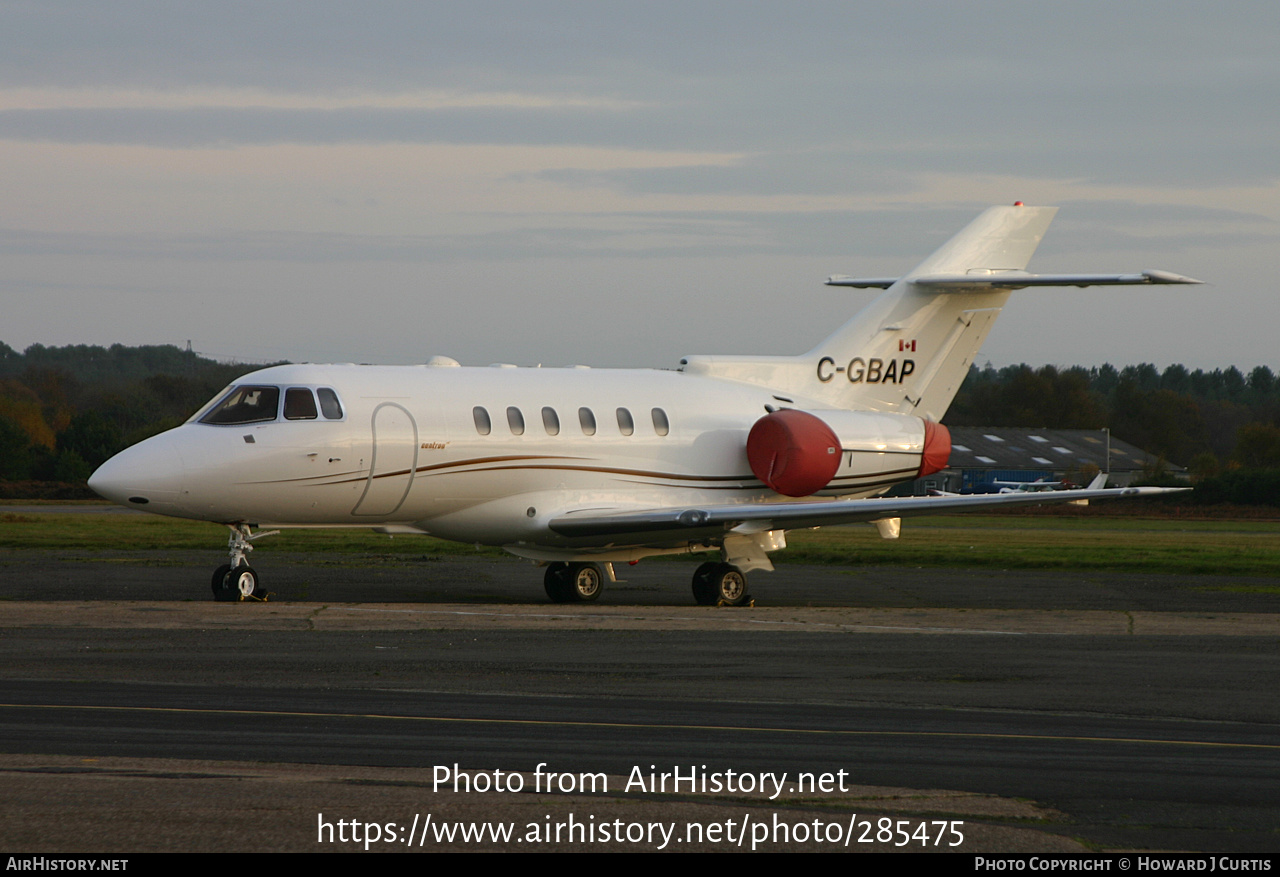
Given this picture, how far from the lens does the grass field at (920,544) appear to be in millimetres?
32156

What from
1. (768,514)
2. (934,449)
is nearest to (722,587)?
(768,514)

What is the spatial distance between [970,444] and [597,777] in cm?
8372

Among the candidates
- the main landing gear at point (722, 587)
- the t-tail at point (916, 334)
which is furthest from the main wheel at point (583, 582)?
the t-tail at point (916, 334)

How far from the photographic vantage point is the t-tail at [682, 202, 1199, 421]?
25125mm

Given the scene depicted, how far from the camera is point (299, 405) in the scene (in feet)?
64.8

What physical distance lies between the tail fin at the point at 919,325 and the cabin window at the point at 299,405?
31.6 ft

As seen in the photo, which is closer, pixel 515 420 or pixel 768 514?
pixel 768 514

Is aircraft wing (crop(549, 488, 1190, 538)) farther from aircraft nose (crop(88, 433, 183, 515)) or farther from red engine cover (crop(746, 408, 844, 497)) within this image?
aircraft nose (crop(88, 433, 183, 515))

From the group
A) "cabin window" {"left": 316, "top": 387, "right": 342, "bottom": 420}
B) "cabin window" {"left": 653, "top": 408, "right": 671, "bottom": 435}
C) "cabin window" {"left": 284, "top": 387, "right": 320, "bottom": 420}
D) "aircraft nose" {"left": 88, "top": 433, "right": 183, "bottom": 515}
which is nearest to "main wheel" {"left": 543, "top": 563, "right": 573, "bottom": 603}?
"cabin window" {"left": 653, "top": 408, "right": 671, "bottom": 435}

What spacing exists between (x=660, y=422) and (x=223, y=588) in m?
7.47

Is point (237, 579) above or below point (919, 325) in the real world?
below

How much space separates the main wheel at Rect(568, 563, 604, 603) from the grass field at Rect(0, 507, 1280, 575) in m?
11.6

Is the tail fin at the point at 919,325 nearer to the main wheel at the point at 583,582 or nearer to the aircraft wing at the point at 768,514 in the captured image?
the aircraft wing at the point at 768,514

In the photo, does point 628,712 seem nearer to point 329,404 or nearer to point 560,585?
point 329,404
